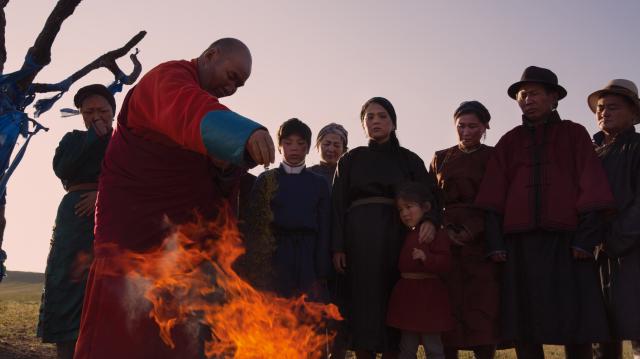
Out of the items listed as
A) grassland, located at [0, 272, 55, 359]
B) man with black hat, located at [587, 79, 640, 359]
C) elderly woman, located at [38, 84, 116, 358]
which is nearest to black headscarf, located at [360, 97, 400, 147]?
man with black hat, located at [587, 79, 640, 359]

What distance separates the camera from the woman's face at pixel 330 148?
7086 millimetres

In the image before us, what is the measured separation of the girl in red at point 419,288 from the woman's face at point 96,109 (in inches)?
113

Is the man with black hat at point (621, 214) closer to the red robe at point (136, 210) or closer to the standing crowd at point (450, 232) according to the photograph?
the standing crowd at point (450, 232)

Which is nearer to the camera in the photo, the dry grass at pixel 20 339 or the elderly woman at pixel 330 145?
the elderly woman at pixel 330 145

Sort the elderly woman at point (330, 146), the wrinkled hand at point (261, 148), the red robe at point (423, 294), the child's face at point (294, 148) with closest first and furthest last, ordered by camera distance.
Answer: the wrinkled hand at point (261, 148) → the red robe at point (423, 294) → the child's face at point (294, 148) → the elderly woman at point (330, 146)

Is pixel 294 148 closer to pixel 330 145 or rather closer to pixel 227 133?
pixel 330 145

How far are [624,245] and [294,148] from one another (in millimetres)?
3146

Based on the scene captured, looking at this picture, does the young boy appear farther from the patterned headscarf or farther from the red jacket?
the red jacket

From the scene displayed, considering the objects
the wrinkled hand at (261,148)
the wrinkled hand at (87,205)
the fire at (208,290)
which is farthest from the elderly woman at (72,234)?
the wrinkled hand at (261,148)

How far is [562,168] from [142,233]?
3.75 meters

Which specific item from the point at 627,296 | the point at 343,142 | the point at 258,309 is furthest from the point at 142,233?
the point at 343,142

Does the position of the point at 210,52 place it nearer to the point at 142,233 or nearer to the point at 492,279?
the point at 142,233

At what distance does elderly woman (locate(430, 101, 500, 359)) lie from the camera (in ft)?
17.1

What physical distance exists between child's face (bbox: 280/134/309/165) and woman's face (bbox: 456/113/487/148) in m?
1.60
